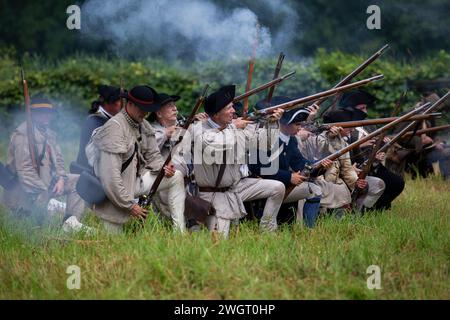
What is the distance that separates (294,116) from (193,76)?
7223mm

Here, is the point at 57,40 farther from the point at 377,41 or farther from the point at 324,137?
the point at 324,137

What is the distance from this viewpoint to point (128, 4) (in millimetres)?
10453

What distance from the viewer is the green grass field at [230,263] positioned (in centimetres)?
580

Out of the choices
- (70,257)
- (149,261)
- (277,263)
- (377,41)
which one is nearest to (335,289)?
(277,263)

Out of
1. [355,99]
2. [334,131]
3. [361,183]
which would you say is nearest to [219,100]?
[334,131]

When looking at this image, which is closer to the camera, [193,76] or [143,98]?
[143,98]

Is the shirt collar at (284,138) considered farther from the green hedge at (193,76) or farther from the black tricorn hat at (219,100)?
the green hedge at (193,76)

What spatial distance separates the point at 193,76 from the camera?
15.1m

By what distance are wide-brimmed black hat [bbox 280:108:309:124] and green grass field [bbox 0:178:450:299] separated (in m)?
1.15

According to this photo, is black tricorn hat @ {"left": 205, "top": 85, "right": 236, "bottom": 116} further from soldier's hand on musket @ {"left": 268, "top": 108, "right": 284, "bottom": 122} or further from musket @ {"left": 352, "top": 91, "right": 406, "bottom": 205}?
musket @ {"left": 352, "top": 91, "right": 406, "bottom": 205}

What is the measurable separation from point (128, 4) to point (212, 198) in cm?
379

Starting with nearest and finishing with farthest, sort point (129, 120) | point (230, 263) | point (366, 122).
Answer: point (230, 263)
point (129, 120)
point (366, 122)

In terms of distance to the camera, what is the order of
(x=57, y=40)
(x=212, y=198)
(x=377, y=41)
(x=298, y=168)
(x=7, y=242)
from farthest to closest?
(x=57, y=40) < (x=377, y=41) < (x=298, y=168) < (x=212, y=198) < (x=7, y=242)

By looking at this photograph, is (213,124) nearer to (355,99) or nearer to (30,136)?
(30,136)
